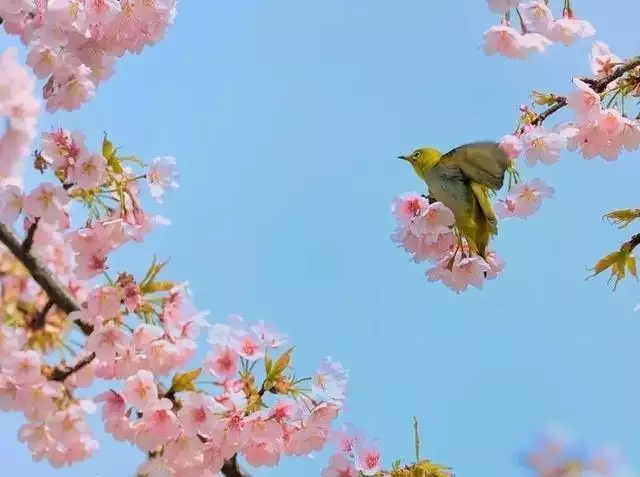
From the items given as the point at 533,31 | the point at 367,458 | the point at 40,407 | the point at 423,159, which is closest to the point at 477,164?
the point at 423,159

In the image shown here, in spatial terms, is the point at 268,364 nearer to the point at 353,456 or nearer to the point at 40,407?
the point at 353,456

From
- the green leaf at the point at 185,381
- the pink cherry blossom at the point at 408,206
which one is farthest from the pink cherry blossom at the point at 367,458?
the pink cherry blossom at the point at 408,206

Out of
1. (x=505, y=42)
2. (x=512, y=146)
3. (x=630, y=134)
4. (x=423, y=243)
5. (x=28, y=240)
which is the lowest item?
(x=28, y=240)

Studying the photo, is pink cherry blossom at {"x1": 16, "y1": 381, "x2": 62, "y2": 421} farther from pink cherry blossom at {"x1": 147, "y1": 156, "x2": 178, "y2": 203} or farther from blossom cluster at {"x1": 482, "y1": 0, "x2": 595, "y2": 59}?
blossom cluster at {"x1": 482, "y1": 0, "x2": 595, "y2": 59}

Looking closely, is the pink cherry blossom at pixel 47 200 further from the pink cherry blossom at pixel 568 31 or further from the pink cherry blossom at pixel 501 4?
the pink cherry blossom at pixel 568 31

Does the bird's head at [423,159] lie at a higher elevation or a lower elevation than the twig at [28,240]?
higher

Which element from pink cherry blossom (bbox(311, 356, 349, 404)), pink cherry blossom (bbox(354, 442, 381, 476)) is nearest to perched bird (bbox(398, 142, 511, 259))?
pink cherry blossom (bbox(311, 356, 349, 404))

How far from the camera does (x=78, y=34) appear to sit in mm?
3570

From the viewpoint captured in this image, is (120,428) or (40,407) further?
(40,407)

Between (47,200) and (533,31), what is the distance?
7.04 feet

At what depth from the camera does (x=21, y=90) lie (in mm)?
4230

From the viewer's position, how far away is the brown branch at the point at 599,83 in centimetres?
308

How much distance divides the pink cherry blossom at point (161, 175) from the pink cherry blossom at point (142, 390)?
30.0 inches

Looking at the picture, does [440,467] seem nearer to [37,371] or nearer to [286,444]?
[286,444]
